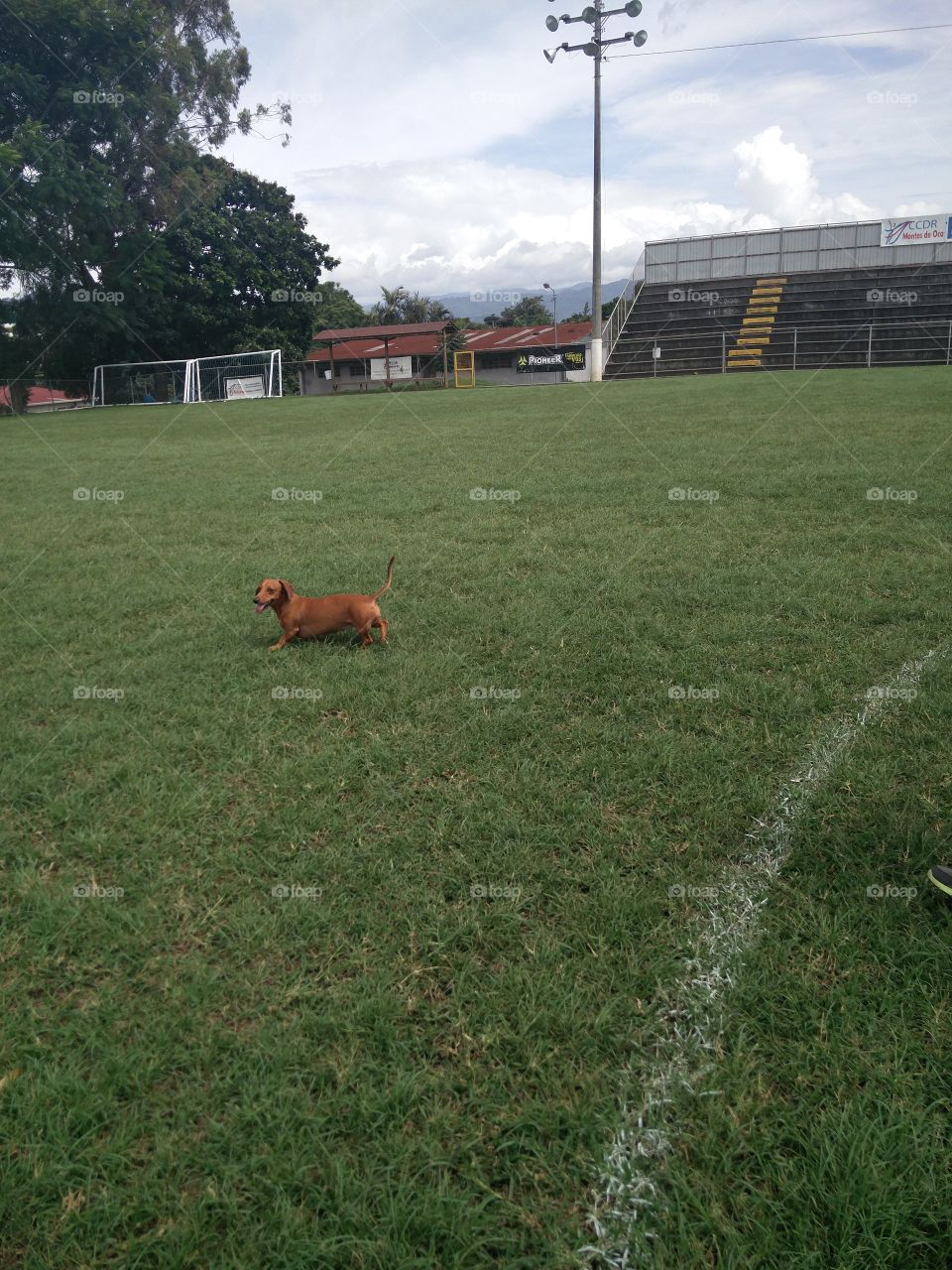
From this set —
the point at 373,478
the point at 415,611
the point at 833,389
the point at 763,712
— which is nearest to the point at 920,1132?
the point at 763,712

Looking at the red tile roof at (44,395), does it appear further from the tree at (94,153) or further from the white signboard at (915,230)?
the white signboard at (915,230)

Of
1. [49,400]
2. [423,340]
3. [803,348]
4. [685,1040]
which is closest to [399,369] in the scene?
[423,340]

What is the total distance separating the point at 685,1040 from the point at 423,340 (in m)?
51.3

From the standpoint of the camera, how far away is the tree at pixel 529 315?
8350cm

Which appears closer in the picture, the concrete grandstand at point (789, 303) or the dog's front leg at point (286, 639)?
the dog's front leg at point (286, 639)

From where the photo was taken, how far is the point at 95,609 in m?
5.58

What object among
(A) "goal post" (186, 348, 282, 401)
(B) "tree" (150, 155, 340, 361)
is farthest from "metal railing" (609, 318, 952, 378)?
(B) "tree" (150, 155, 340, 361)

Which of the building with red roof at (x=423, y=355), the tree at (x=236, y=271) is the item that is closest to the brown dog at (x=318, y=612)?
the tree at (x=236, y=271)

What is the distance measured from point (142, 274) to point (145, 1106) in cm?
3565

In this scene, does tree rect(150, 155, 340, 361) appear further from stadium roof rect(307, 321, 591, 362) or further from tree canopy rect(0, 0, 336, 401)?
stadium roof rect(307, 321, 591, 362)

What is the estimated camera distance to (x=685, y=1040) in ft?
7.00

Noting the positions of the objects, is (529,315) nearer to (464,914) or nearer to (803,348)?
(803,348)

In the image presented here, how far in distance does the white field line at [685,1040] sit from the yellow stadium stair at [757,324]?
28.3 m

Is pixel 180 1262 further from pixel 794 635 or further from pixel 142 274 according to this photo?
pixel 142 274
